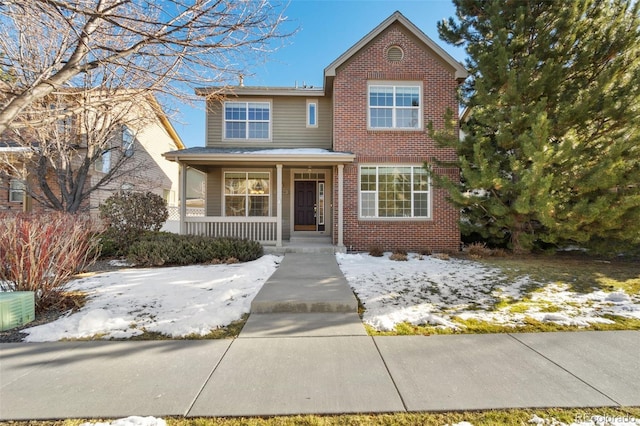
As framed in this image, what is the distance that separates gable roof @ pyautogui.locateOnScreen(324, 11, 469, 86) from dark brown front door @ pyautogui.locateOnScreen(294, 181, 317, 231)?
14.3ft

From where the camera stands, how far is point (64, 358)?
3.16 meters

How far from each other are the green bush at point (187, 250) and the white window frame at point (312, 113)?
5.87 m

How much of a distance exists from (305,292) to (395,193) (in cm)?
652

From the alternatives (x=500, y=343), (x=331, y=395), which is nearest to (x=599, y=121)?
(x=500, y=343)

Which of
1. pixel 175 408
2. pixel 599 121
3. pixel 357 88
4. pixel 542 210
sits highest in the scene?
pixel 357 88

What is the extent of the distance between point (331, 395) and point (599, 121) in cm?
1019

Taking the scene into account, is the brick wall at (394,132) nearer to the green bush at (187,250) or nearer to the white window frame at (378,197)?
the white window frame at (378,197)

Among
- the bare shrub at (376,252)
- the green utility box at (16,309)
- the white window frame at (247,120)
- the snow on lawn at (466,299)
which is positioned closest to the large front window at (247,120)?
the white window frame at (247,120)

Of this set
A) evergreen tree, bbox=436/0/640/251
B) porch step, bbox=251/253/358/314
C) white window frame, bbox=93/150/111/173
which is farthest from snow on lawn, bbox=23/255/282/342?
white window frame, bbox=93/150/111/173

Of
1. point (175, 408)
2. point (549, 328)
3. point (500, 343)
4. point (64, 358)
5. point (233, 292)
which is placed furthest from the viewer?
point (233, 292)

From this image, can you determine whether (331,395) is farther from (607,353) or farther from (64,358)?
(607,353)

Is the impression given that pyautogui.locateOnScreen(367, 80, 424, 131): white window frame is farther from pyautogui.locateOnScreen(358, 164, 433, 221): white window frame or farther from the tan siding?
the tan siding

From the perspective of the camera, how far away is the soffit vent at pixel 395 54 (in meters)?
10.5

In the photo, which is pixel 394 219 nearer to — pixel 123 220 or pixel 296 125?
pixel 296 125
